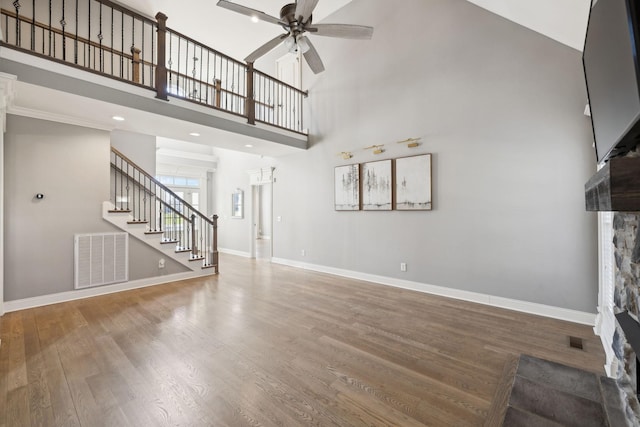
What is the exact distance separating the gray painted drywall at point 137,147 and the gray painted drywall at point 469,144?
3889mm

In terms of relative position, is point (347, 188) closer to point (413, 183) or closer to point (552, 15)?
point (413, 183)

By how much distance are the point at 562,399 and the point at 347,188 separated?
4140 millimetres

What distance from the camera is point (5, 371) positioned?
2.23 meters

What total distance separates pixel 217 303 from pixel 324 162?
343cm

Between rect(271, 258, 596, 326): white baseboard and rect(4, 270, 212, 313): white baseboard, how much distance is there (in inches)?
119

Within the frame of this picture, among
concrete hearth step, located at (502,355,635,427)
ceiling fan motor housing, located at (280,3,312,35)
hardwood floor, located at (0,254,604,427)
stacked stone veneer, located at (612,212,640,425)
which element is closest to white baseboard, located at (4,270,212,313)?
hardwood floor, located at (0,254,604,427)

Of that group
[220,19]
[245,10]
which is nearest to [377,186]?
[245,10]

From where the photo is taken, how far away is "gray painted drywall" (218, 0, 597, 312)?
10.8ft

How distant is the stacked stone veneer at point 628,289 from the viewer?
133 centimetres

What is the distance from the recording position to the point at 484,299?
12.6ft

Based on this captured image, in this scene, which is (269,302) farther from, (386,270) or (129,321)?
(386,270)

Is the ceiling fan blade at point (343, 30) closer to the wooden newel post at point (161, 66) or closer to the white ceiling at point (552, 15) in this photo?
the white ceiling at point (552, 15)

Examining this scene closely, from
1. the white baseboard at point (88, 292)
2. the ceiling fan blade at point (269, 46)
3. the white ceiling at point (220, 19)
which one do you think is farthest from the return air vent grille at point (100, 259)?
the white ceiling at point (220, 19)

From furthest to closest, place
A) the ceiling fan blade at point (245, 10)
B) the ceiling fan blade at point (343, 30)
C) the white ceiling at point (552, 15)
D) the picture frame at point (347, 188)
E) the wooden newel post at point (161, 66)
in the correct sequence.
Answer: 1. the picture frame at point (347, 188)
2. the wooden newel post at point (161, 66)
3. the ceiling fan blade at point (343, 30)
4. the ceiling fan blade at point (245, 10)
5. the white ceiling at point (552, 15)
